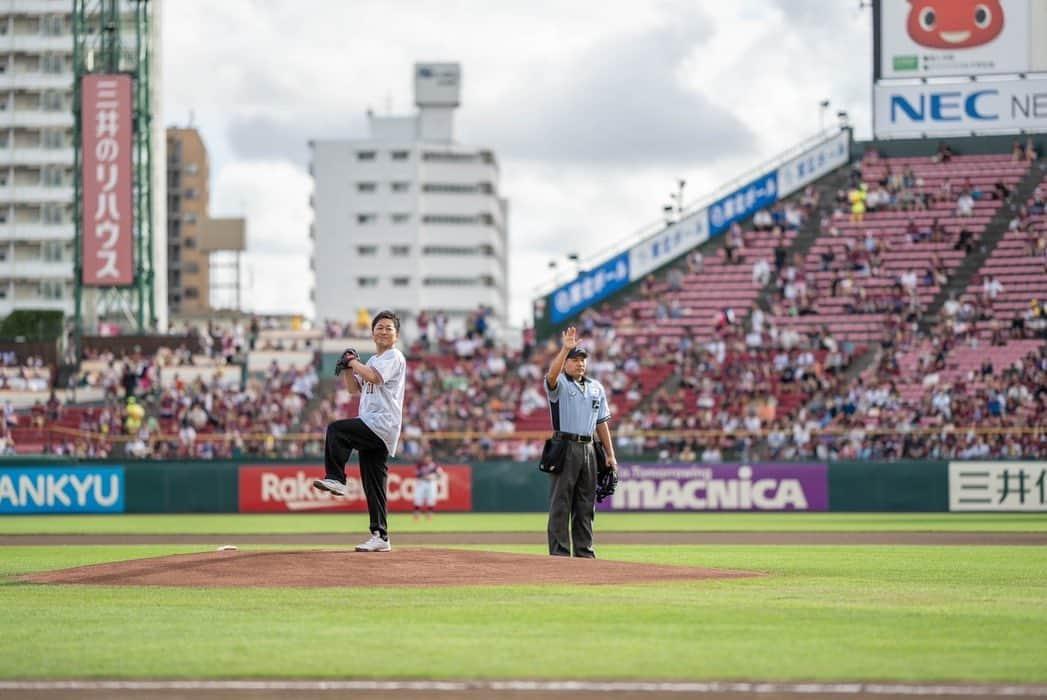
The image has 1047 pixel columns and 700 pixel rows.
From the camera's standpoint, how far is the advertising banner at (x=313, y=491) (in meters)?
41.7

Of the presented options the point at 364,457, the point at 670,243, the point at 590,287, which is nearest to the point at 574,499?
the point at 364,457

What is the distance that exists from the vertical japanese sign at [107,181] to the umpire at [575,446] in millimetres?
51097

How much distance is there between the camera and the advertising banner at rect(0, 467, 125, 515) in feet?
137

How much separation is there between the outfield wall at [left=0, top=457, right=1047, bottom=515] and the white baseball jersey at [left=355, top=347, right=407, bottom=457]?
24486mm

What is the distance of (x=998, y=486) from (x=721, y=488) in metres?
6.68

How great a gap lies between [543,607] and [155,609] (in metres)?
2.85

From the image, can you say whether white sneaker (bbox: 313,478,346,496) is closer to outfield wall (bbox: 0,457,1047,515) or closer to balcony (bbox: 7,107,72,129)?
outfield wall (bbox: 0,457,1047,515)

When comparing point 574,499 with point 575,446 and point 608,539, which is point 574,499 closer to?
point 575,446

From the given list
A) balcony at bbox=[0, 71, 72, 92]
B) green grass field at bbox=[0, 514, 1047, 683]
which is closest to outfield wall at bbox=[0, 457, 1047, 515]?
green grass field at bbox=[0, 514, 1047, 683]

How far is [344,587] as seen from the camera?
1323 centimetres

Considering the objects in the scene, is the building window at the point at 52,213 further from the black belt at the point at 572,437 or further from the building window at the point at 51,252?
the black belt at the point at 572,437

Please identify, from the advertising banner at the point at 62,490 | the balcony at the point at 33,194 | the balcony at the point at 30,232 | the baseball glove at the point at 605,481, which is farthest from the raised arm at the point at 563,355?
the balcony at the point at 30,232

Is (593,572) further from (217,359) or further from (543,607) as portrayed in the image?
(217,359)

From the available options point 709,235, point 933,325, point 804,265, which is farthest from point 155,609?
Result: point 709,235
